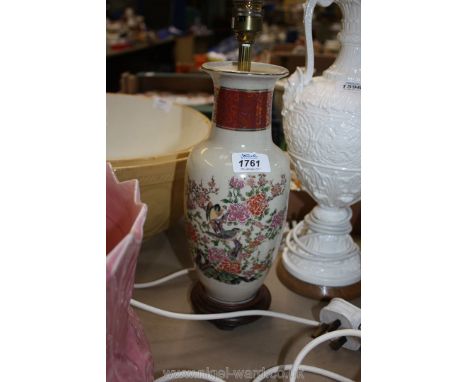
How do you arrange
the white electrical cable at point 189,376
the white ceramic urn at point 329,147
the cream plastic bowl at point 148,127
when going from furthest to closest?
the cream plastic bowl at point 148,127, the white ceramic urn at point 329,147, the white electrical cable at point 189,376

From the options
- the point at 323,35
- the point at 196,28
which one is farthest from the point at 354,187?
the point at 196,28

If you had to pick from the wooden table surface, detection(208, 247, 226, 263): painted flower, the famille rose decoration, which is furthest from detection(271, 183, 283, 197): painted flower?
the wooden table surface

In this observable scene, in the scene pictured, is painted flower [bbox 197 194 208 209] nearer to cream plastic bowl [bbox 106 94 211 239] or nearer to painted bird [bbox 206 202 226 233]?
painted bird [bbox 206 202 226 233]

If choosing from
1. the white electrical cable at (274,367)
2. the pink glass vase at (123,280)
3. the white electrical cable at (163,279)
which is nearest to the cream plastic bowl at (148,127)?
the white electrical cable at (163,279)

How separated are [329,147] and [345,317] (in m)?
0.25

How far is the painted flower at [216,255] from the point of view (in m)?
0.67

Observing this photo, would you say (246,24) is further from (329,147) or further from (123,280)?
(123,280)

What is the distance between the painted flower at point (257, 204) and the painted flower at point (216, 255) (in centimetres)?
7

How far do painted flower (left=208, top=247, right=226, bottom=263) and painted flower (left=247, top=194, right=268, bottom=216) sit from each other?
0.24 ft

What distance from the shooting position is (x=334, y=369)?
2.15 ft

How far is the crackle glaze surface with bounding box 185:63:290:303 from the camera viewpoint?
0.63 metres

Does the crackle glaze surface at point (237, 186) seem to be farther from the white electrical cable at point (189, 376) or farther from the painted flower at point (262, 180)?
the white electrical cable at point (189, 376)

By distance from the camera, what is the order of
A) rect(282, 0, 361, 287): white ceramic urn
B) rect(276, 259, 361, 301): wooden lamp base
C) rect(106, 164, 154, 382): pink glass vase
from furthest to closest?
→ rect(276, 259, 361, 301): wooden lamp base, rect(282, 0, 361, 287): white ceramic urn, rect(106, 164, 154, 382): pink glass vase
